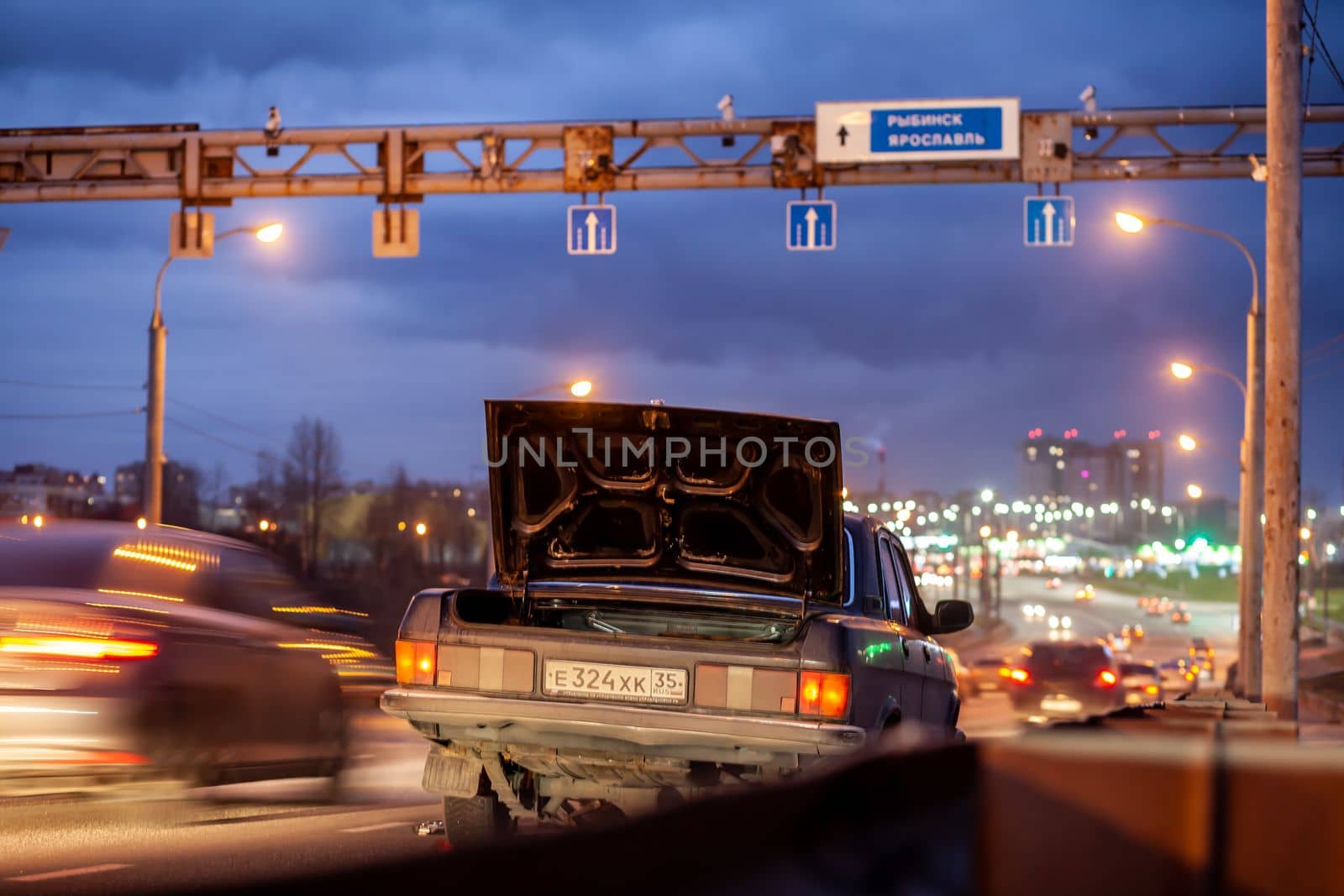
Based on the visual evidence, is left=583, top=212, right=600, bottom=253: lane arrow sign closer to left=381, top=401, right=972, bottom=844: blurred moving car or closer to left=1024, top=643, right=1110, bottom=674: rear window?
left=1024, top=643, right=1110, bottom=674: rear window

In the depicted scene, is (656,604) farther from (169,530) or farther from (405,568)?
(405,568)

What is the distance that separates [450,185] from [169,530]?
43.5ft

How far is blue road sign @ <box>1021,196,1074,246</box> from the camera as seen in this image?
20.4 metres

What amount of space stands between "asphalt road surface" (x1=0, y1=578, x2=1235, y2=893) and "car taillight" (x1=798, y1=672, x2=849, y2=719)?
75 cm

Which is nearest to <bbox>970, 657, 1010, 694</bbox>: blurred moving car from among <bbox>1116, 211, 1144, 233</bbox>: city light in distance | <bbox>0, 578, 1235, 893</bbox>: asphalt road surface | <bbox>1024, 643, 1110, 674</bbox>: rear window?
<bbox>1024, 643, 1110, 674</bbox>: rear window

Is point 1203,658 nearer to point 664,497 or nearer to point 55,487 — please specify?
point 664,497

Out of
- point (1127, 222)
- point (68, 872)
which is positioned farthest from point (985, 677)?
point (68, 872)

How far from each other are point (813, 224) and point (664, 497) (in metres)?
13.9

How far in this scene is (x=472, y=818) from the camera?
276 inches

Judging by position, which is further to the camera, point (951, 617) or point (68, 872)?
point (951, 617)

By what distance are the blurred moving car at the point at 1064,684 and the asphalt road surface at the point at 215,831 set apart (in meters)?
14.8

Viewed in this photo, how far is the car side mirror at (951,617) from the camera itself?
876cm

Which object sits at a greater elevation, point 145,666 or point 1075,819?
point 1075,819

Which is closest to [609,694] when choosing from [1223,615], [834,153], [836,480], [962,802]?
[836,480]
